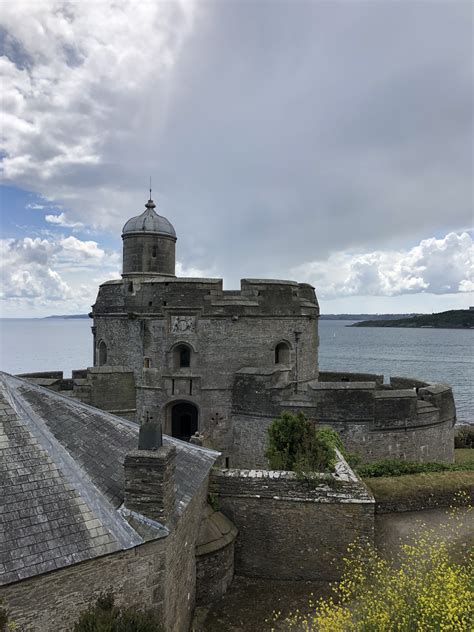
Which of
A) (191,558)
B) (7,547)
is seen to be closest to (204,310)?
(191,558)

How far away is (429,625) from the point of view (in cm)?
575

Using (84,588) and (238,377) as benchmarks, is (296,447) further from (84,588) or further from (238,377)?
(238,377)

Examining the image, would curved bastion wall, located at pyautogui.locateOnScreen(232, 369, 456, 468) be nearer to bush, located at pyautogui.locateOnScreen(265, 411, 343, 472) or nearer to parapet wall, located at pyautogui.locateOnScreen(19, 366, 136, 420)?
parapet wall, located at pyautogui.locateOnScreen(19, 366, 136, 420)

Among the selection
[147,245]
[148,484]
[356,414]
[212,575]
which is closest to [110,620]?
[148,484]

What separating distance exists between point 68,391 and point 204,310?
238 inches

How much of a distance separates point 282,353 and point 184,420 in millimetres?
4682

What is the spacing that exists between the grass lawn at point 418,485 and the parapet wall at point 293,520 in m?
1.21

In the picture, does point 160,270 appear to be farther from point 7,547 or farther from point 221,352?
point 7,547

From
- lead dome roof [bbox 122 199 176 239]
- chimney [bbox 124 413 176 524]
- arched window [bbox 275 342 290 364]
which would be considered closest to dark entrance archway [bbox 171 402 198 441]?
arched window [bbox 275 342 290 364]

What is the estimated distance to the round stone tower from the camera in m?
20.2

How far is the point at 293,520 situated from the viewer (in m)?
10.1

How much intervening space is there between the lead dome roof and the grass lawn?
13.2 meters

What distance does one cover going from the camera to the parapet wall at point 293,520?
10.0 m

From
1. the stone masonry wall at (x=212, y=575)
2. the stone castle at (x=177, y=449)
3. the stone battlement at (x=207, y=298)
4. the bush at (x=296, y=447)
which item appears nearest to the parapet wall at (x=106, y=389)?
the stone castle at (x=177, y=449)
